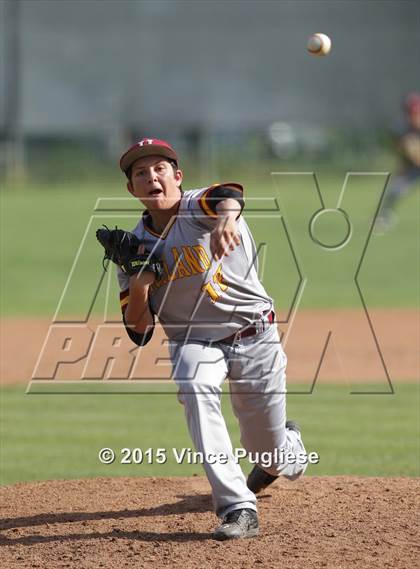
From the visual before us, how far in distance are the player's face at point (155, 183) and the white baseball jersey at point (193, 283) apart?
11cm

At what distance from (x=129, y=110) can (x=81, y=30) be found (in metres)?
3.83

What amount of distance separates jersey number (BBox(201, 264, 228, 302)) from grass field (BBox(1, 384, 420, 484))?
89.8 inches

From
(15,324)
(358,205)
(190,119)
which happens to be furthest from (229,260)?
(190,119)

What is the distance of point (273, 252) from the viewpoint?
2159 centimetres

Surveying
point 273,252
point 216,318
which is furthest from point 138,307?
point 273,252

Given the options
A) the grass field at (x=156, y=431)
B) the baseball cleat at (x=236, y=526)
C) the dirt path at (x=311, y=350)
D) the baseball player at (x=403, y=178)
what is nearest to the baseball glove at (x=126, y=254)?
the baseball cleat at (x=236, y=526)

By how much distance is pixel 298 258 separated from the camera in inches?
814

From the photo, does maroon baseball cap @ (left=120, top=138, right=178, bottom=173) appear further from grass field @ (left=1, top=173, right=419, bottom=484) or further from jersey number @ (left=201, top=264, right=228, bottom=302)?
grass field @ (left=1, top=173, right=419, bottom=484)

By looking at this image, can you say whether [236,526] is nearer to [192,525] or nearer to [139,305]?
[192,525]

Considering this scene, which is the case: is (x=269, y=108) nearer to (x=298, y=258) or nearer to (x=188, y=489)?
(x=298, y=258)

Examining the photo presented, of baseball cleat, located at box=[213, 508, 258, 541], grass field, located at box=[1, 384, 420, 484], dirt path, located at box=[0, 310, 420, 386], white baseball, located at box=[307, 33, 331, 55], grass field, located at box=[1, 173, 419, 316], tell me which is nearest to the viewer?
baseball cleat, located at box=[213, 508, 258, 541]

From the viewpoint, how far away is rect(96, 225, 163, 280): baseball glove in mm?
5230

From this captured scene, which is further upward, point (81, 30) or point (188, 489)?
point (81, 30)

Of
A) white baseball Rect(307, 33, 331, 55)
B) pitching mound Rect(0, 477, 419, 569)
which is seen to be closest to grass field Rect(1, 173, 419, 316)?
white baseball Rect(307, 33, 331, 55)
